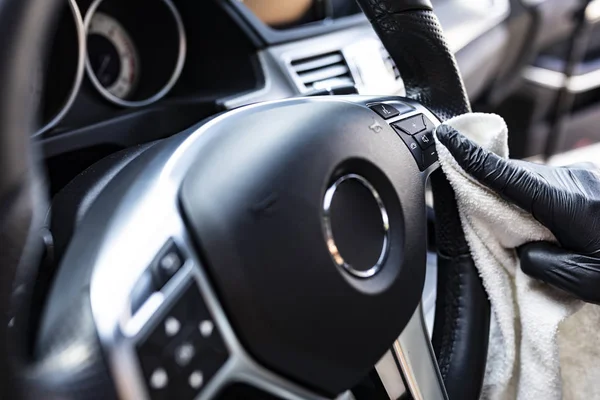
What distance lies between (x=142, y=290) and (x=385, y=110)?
30 centimetres

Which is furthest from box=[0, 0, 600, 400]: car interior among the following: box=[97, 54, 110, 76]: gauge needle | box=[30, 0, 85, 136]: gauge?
box=[97, 54, 110, 76]: gauge needle

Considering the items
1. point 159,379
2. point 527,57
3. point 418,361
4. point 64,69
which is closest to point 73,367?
point 159,379

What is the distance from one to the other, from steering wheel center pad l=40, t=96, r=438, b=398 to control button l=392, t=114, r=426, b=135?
58 millimetres

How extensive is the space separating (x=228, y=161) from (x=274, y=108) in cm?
9

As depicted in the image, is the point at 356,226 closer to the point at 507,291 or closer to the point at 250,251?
the point at 250,251

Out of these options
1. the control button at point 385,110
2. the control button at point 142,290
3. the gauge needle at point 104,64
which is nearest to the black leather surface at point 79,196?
the control button at point 142,290

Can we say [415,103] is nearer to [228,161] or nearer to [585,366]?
[228,161]

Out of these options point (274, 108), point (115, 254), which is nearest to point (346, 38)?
point (274, 108)

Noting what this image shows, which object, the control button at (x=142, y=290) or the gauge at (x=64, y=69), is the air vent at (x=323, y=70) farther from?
the control button at (x=142, y=290)

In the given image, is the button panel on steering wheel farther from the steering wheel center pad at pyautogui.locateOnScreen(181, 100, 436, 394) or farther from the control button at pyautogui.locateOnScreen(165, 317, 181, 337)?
the control button at pyautogui.locateOnScreen(165, 317, 181, 337)

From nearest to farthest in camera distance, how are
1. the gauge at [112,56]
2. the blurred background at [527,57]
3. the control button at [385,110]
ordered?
the control button at [385,110], the gauge at [112,56], the blurred background at [527,57]

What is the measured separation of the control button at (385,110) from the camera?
0.60 meters

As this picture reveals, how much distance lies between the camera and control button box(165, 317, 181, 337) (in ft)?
1.32

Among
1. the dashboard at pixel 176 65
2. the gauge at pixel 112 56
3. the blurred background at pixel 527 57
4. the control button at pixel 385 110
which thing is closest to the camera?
the control button at pixel 385 110
